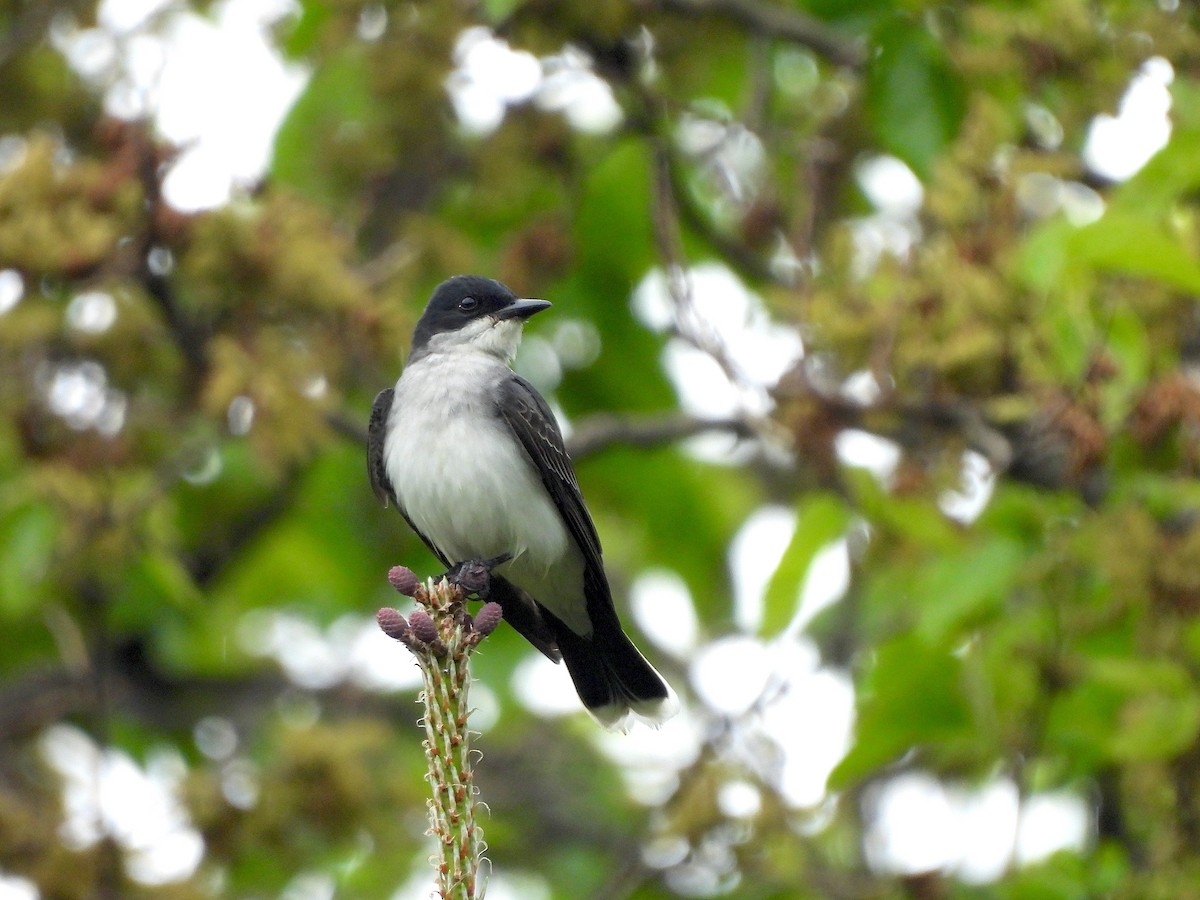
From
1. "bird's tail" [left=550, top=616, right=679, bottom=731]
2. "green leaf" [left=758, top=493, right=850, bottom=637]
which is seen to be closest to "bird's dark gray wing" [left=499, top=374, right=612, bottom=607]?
"bird's tail" [left=550, top=616, right=679, bottom=731]

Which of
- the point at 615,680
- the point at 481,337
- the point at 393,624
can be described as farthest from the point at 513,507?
the point at 393,624

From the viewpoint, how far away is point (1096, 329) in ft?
15.1

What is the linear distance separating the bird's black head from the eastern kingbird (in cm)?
21

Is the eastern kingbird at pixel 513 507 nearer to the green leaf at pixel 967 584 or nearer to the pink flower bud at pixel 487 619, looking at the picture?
the green leaf at pixel 967 584

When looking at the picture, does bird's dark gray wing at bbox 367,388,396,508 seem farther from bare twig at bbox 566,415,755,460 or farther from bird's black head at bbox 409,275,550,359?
bare twig at bbox 566,415,755,460

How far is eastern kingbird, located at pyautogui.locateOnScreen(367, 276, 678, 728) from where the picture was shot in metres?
5.17

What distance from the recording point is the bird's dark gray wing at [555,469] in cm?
528

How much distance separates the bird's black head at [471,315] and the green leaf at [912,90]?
1.43 metres

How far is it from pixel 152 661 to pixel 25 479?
2899 mm

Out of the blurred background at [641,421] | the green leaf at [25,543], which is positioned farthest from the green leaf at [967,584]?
the green leaf at [25,543]

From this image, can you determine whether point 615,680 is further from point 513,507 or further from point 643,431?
point 643,431

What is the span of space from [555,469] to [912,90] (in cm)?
193

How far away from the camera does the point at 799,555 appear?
5113 millimetres

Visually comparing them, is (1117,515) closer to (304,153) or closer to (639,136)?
(639,136)
